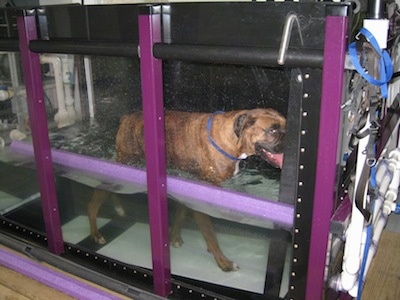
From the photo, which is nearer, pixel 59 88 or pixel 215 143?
pixel 215 143

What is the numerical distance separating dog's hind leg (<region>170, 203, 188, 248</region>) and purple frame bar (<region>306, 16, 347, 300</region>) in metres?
0.44

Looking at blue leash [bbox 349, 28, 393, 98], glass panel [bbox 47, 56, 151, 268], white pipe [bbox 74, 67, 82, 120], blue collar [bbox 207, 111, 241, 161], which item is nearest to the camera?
blue leash [bbox 349, 28, 393, 98]

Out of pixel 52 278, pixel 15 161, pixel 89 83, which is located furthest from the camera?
pixel 15 161

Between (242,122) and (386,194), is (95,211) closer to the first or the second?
(242,122)

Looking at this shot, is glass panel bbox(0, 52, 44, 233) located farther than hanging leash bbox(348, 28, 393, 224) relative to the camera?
Yes

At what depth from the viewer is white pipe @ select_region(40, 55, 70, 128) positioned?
140 centimetres

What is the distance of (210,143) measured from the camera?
1.24 m

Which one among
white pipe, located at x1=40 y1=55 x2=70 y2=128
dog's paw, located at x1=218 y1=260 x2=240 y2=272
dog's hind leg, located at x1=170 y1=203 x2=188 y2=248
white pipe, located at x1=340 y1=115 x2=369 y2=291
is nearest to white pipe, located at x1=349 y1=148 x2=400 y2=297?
white pipe, located at x1=340 y1=115 x2=369 y2=291

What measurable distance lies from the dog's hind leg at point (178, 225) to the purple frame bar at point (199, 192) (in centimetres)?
→ 6

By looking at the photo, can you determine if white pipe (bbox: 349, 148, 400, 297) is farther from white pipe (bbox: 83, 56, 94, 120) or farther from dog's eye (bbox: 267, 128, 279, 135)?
white pipe (bbox: 83, 56, 94, 120)

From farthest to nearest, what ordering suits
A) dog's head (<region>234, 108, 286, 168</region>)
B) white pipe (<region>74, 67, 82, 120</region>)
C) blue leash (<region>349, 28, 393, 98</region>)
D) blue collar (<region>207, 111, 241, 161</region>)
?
1. white pipe (<region>74, 67, 82, 120</region>)
2. blue collar (<region>207, 111, 241, 161</region>)
3. dog's head (<region>234, 108, 286, 168</region>)
4. blue leash (<region>349, 28, 393, 98</region>)

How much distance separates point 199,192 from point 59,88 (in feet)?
2.10

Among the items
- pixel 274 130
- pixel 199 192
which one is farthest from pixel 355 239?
pixel 199 192

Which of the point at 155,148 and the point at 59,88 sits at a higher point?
the point at 59,88
